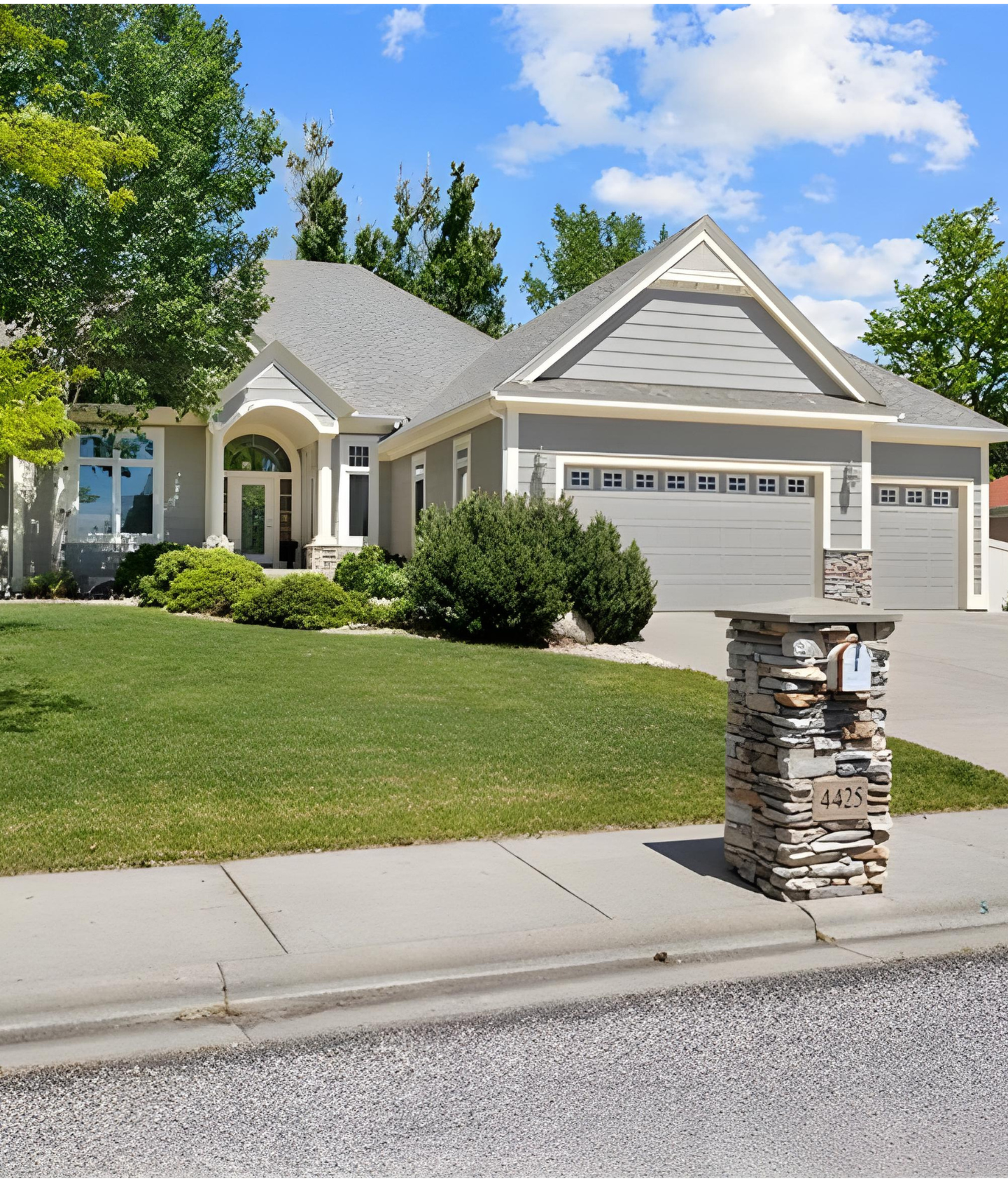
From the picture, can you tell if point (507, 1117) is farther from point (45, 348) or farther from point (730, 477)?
point (45, 348)

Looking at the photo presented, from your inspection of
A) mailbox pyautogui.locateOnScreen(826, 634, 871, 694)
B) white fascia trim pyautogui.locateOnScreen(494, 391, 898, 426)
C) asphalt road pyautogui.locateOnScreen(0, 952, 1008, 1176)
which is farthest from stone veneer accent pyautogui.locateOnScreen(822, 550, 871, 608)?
asphalt road pyautogui.locateOnScreen(0, 952, 1008, 1176)

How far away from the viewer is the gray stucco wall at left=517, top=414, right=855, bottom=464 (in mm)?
19312

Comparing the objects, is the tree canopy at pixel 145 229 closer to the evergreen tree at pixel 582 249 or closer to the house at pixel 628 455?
the house at pixel 628 455

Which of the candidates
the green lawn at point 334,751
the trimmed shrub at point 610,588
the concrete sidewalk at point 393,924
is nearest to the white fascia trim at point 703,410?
the trimmed shrub at point 610,588

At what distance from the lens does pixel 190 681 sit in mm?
12242

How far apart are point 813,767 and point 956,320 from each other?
4025cm

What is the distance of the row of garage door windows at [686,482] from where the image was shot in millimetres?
19844

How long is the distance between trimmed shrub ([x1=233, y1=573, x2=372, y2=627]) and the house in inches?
139

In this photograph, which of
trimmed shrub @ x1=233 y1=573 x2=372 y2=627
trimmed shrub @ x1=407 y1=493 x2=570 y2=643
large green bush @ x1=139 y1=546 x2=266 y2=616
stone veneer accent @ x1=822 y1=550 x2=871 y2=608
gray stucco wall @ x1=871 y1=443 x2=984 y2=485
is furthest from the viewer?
gray stucco wall @ x1=871 y1=443 x2=984 y2=485

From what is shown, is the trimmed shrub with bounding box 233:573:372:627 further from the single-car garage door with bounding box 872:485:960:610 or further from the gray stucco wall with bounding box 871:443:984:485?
the gray stucco wall with bounding box 871:443:984:485

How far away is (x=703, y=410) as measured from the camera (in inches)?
780

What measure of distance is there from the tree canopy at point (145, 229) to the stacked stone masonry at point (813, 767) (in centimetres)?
1562

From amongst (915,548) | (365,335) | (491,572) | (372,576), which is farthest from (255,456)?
(915,548)

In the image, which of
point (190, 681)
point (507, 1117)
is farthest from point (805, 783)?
point (190, 681)
